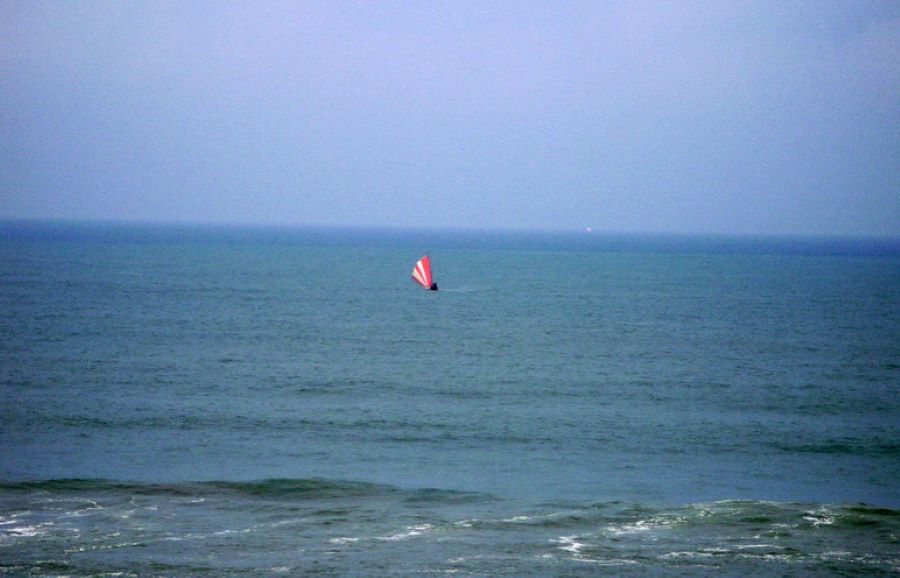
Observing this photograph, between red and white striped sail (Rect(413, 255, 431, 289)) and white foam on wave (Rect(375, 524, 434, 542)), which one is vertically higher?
red and white striped sail (Rect(413, 255, 431, 289))

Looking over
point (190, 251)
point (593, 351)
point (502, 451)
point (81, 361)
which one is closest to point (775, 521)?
point (502, 451)

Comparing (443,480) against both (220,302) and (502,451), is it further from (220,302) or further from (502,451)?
(220,302)

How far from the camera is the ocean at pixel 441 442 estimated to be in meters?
26.0

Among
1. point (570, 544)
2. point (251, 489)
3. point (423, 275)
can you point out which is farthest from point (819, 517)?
point (423, 275)

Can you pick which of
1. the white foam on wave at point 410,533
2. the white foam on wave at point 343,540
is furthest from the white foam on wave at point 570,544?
the white foam on wave at point 343,540

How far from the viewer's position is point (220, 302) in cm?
8812

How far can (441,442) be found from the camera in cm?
3872

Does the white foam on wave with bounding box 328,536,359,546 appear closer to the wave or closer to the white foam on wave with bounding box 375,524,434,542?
the white foam on wave with bounding box 375,524,434,542

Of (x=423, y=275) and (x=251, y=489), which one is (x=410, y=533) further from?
(x=423, y=275)

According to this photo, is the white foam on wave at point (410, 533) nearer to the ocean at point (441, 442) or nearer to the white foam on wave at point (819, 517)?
the ocean at point (441, 442)

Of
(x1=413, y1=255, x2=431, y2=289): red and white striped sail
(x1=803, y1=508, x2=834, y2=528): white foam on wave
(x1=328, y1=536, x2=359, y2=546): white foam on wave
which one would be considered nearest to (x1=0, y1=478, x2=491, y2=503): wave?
(x1=328, y1=536, x2=359, y2=546): white foam on wave

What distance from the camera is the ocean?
2605cm

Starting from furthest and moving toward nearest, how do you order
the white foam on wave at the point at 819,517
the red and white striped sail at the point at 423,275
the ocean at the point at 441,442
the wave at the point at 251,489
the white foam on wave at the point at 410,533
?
the red and white striped sail at the point at 423,275, the wave at the point at 251,489, the white foam on wave at the point at 819,517, the white foam on wave at the point at 410,533, the ocean at the point at 441,442

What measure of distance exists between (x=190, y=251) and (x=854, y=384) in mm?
159313
